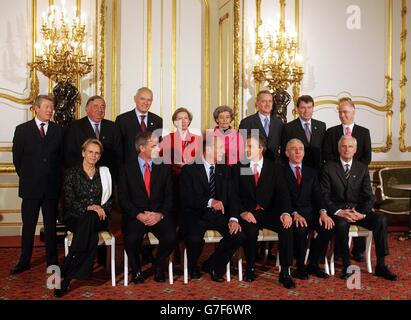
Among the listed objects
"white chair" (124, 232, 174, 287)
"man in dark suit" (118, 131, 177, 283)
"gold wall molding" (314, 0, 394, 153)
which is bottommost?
"white chair" (124, 232, 174, 287)

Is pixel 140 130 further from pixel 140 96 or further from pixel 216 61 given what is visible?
pixel 216 61

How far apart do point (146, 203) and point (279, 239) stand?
111 cm

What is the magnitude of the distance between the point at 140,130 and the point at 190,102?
7.10ft

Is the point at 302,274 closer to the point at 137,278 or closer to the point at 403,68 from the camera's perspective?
the point at 137,278

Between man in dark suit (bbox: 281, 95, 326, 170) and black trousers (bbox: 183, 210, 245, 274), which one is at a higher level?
man in dark suit (bbox: 281, 95, 326, 170)

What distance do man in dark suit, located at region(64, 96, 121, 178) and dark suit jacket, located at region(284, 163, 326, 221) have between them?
Result: 60.6 inches

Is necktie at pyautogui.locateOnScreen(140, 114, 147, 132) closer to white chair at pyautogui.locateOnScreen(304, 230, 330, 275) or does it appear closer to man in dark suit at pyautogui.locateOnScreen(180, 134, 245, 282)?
man in dark suit at pyautogui.locateOnScreen(180, 134, 245, 282)

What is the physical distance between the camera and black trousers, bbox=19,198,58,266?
4.60 m

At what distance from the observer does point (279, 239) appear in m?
4.41

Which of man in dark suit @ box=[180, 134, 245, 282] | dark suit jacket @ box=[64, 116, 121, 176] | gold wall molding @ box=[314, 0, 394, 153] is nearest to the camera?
man in dark suit @ box=[180, 134, 245, 282]

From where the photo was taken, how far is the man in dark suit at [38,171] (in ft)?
15.0

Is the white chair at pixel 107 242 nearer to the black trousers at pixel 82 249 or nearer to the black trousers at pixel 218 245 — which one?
the black trousers at pixel 82 249

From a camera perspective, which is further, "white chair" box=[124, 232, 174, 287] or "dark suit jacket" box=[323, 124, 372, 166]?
"dark suit jacket" box=[323, 124, 372, 166]

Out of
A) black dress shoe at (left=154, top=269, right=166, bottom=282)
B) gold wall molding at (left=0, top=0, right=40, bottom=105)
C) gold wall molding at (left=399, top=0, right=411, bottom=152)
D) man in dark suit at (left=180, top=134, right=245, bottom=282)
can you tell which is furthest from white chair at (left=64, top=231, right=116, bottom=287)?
gold wall molding at (left=399, top=0, right=411, bottom=152)
